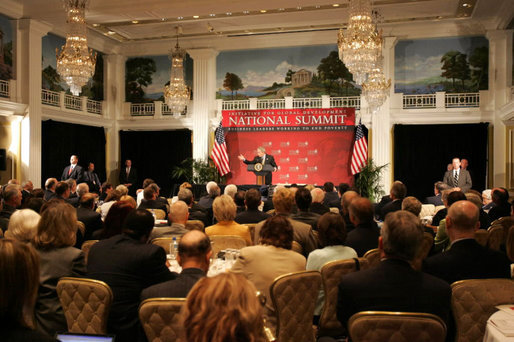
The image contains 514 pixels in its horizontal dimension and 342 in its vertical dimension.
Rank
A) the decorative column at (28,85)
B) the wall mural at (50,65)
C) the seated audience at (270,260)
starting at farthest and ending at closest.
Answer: the wall mural at (50,65) → the decorative column at (28,85) → the seated audience at (270,260)

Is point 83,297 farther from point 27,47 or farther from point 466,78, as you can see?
point 466,78

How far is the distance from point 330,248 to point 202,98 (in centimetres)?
1364

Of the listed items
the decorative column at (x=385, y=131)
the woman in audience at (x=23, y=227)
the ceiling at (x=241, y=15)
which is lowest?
the woman in audience at (x=23, y=227)

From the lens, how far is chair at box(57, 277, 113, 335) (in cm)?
308

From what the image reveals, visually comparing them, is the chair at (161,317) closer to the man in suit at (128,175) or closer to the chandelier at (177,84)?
the chandelier at (177,84)

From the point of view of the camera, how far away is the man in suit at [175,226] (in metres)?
5.05

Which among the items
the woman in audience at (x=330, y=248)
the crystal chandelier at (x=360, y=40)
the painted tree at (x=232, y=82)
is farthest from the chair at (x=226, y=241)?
the painted tree at (x=232, y=82)

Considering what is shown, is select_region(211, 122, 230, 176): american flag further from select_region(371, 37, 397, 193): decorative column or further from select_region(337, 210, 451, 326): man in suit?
select_region(337, 210, 451, 326): man in suit

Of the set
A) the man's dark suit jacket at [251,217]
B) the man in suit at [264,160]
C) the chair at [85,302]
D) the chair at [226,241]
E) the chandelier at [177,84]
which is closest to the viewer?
the chair at [85,302]

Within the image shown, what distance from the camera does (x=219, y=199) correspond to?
17.7 feet

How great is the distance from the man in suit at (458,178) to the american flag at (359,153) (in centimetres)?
252

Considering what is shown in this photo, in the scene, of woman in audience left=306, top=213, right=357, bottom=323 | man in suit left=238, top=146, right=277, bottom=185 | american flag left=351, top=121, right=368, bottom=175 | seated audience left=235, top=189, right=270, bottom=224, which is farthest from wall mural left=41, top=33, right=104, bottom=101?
woman in audience left=306, top=213, right=357, bottom=323

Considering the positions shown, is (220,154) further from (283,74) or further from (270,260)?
(270,260)

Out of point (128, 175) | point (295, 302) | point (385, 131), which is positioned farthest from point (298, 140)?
point (295, 302)
